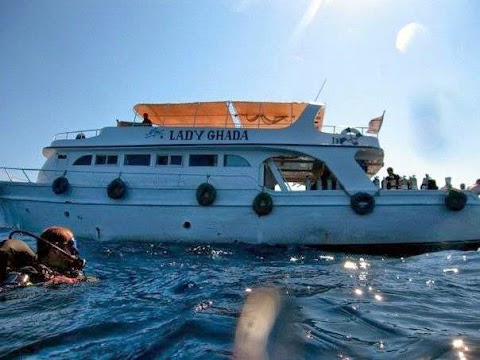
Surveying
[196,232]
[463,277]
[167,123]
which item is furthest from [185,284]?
[167,123]

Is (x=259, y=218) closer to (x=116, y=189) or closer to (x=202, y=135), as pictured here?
(x=202, y=135)

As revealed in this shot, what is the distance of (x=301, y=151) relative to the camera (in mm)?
12445

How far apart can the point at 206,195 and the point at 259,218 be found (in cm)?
166

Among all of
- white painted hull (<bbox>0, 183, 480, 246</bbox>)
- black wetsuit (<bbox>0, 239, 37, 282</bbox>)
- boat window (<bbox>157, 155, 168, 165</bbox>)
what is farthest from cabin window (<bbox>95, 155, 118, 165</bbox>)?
black wetsuit (<bbox>0, 239, 37, 282</bbox>)

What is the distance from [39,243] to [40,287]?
1.62 feet

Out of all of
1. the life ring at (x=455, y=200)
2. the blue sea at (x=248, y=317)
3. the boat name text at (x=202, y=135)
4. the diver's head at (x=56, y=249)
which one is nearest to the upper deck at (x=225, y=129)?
the boat name text at (x=202, y=135)

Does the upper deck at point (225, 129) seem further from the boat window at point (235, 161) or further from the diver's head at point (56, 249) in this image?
the diver's head at point (56, 249)

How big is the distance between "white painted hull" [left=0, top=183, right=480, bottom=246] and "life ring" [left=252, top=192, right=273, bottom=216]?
17 cm

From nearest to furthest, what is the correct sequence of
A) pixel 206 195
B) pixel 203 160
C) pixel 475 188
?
pixel 475 188 < pixel 206 195 < pixel 203 160

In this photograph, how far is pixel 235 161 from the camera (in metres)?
12.8

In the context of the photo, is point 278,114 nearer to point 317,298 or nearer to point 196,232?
point 196,232

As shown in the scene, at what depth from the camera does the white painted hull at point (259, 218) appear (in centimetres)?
1133

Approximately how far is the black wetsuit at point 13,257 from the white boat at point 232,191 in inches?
321

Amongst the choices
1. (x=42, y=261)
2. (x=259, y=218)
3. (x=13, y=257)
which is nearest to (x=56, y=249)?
(x=42, y=261)
